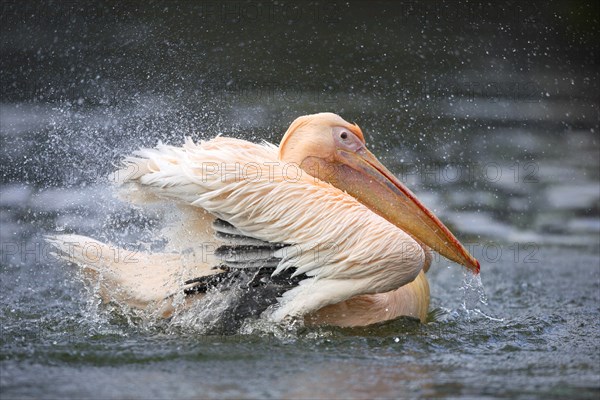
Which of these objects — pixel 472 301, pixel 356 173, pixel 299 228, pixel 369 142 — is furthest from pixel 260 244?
pixel 369 142

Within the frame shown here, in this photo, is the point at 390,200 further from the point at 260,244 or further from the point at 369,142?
the point at 369,142

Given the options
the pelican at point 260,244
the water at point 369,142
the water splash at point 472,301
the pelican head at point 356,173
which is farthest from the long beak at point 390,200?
the water splash at point 472,301

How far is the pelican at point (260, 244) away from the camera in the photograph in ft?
15.1

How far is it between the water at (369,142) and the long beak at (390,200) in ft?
1.58

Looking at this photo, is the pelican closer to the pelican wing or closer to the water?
the pelican wing

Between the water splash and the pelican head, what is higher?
the pelican head

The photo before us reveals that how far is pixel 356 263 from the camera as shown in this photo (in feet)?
15.1

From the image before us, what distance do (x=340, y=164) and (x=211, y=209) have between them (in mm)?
928

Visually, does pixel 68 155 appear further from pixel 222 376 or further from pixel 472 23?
pixel 472 23

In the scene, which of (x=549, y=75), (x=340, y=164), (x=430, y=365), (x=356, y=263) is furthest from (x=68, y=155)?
(x=549, y=75)

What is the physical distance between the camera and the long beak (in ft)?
17.0

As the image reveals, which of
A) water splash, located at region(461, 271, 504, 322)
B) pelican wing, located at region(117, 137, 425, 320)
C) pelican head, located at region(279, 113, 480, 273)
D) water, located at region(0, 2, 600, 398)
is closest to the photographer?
water, located at region(0, 2, 600, 398)

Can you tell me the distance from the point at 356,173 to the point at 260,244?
86 centimetres

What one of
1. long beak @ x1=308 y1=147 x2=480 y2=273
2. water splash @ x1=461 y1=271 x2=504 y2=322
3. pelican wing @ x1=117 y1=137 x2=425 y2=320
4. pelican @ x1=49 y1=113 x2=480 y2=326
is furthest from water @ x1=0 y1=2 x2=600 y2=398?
long beak @ x1=308 y1=147 x2=480 y2=273
